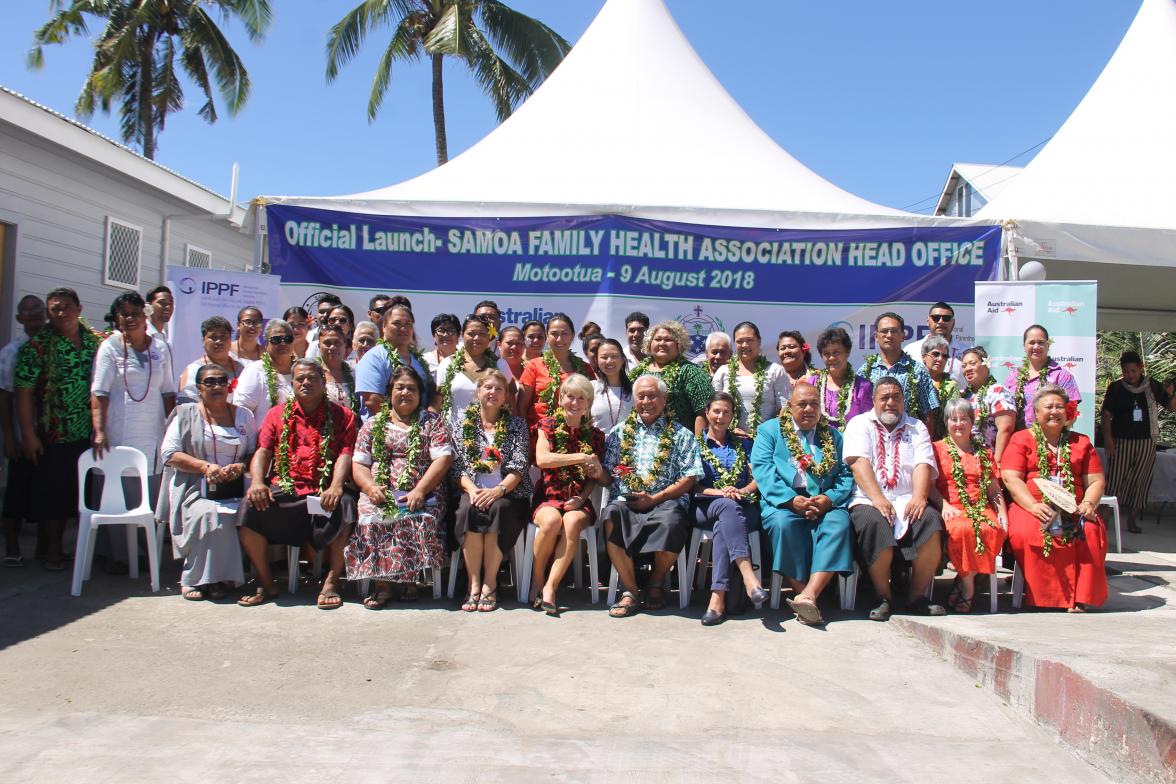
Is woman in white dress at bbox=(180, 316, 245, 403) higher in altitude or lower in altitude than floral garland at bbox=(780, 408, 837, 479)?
higher

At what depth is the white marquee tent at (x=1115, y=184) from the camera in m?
6.22

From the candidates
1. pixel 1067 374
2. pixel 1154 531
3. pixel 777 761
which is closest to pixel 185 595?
pixel 777 761

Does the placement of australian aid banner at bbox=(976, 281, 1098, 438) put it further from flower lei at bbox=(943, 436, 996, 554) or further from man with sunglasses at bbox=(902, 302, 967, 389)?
flower lei at bbox=(943, 436, 996, 554)

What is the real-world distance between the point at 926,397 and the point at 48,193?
330 inches

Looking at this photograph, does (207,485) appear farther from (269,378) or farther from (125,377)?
(125,377)

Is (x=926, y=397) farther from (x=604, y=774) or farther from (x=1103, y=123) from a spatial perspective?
(x=1103, y=123)

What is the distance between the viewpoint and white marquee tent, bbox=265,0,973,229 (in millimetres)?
6344

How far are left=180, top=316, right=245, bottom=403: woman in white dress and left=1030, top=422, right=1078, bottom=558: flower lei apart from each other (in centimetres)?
456

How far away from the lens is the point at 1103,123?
7.51 metres

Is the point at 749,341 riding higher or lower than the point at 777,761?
higher

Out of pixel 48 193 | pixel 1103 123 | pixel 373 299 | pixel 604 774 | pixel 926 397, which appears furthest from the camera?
pixel 48 193

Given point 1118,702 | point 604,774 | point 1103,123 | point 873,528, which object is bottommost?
point 604,774

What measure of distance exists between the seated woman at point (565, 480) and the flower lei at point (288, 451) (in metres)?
1.14

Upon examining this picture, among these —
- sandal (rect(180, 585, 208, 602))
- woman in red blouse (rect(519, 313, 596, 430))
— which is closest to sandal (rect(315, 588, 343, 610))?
sandal (rect(180, 585, 208, 602))
